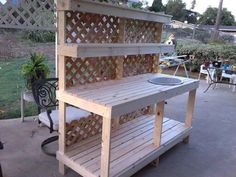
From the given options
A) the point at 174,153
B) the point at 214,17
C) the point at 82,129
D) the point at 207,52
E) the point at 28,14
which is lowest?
the point at 174,153

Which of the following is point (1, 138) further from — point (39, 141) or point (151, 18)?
point (151, 18)

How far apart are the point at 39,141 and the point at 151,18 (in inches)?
75.5

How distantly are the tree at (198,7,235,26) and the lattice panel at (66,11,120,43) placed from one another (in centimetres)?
2550

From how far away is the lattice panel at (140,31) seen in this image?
2736 mm

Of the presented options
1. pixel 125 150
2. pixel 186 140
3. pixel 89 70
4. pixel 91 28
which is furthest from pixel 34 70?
pixel 186 140

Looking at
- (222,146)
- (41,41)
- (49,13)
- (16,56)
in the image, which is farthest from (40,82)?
(41,41)

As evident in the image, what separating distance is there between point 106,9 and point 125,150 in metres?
1.33

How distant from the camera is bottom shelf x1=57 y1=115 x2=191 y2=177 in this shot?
2076 mm

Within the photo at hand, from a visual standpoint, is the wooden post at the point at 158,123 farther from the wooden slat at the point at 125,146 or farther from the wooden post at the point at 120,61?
the wooden post at the point at 120,61

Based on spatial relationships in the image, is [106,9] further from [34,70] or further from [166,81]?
[34,70]

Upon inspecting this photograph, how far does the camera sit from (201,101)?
4949 mm

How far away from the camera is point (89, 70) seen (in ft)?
7.78

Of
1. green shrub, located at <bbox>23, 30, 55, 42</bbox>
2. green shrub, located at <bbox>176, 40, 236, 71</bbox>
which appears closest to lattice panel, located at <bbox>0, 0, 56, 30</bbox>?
green shrub, located at <bbox>23, 30, 55, 42</bbox>

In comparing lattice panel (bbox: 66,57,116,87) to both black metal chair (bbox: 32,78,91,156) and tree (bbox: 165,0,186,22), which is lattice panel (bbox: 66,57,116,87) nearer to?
black metal chair (bbox: 32,78,91,156)
